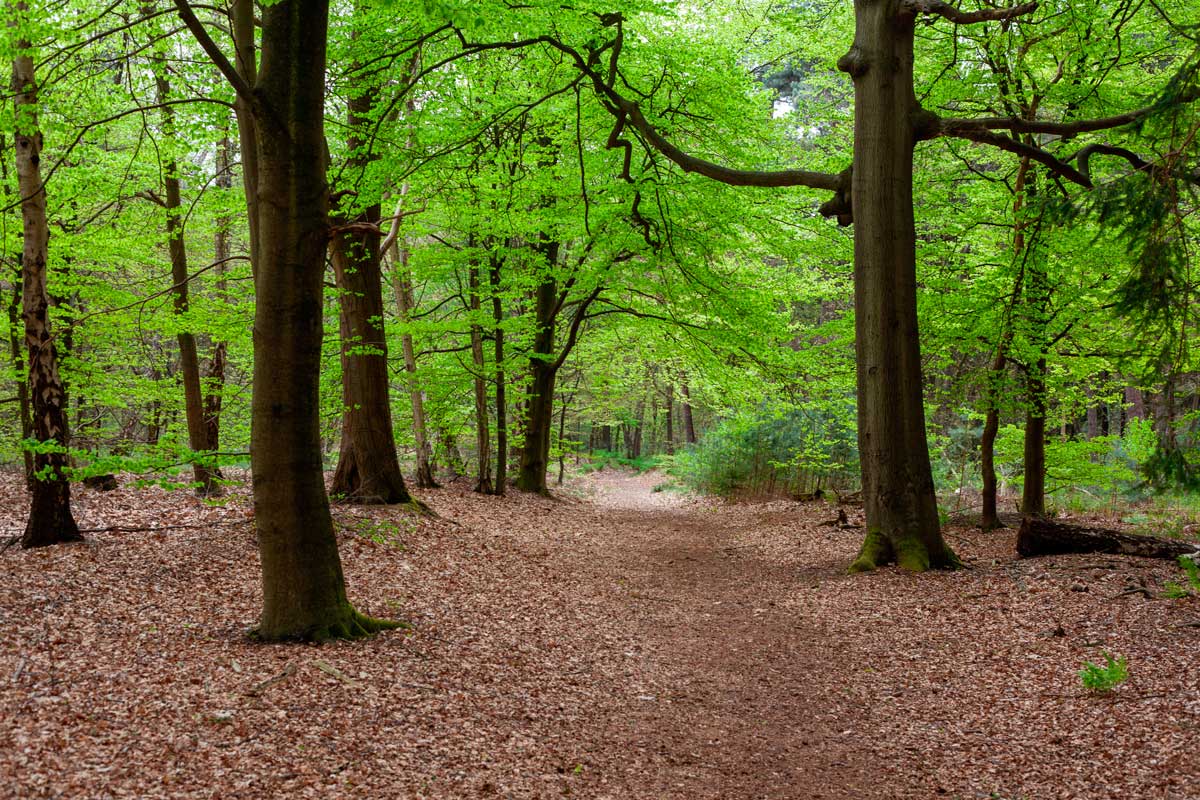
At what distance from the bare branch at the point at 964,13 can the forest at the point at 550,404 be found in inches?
2.4

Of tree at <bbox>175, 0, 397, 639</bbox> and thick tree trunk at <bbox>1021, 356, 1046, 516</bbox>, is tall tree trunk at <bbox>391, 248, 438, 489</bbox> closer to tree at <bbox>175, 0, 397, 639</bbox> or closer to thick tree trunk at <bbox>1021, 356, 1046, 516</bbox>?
tree at <bbox>175, 0, 397, 639</bbox>

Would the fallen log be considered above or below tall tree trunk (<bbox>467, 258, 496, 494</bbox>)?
below

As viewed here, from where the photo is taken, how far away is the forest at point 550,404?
4082 mm

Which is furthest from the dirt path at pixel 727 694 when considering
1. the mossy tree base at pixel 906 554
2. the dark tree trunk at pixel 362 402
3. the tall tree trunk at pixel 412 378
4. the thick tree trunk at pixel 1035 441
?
the tall tree trunk at pixel 412 378

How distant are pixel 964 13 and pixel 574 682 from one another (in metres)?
7.56

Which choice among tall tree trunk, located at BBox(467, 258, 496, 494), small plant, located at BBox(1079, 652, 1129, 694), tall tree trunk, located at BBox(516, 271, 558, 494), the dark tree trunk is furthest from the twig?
tall tree trunk, located at BBox(516, 271, 558, 494)

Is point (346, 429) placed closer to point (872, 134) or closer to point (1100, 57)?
point (872, 134)

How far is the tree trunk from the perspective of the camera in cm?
479

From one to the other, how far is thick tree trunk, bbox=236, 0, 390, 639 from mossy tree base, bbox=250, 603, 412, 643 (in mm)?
11

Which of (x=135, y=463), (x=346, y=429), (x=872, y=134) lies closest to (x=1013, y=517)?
(x=872, y=134)

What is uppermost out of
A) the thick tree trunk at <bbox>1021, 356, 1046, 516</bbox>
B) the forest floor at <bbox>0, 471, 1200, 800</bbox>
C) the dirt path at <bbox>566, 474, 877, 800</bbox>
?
the thick tree trunk at <bbox>1021, 356, 1046, 516</bbox>

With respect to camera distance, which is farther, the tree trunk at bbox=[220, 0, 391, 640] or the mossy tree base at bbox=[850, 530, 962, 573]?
the mossy tree base at bbox=[850, 530, 962, 573]

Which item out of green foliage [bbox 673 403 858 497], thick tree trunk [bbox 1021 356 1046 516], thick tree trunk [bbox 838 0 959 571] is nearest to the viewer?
thick tree trunk [bbox 838 0 959 571]

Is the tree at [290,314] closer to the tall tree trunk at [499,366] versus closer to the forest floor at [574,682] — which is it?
the forest floor at [574,682]
